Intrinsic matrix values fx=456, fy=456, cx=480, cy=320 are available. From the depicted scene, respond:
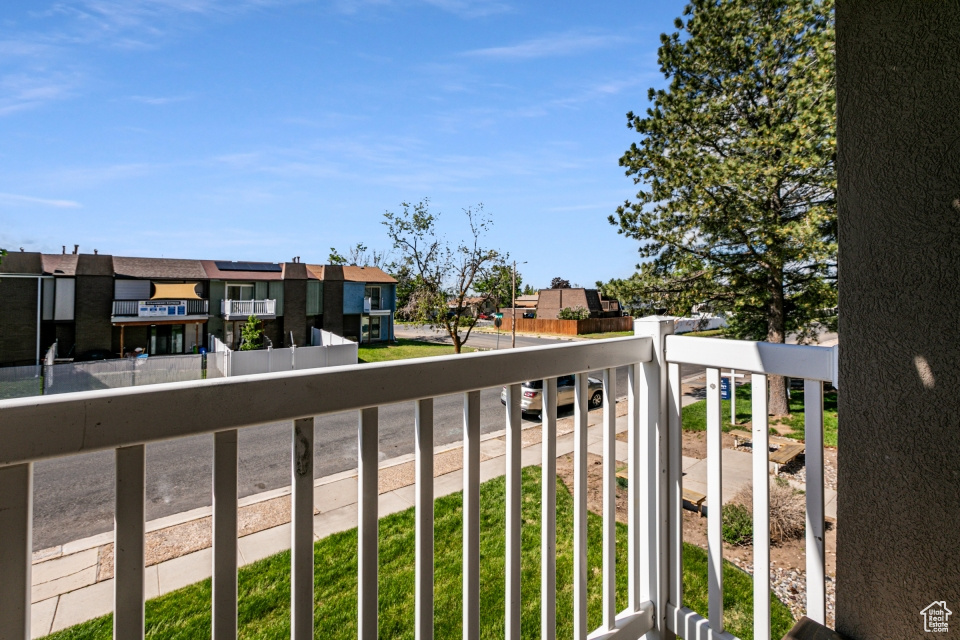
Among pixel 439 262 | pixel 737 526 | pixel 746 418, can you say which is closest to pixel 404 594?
pixel 737 526

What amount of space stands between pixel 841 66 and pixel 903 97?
0.54 feet

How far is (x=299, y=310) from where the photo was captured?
20422 millimetres

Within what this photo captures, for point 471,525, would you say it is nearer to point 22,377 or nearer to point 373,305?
point 22,377

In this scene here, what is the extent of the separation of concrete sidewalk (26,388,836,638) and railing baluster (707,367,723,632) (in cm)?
152

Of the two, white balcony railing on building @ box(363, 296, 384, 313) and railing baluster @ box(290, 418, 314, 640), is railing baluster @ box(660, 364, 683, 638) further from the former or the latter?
white balcony railing on building @ box(363, 296, 384, 313)

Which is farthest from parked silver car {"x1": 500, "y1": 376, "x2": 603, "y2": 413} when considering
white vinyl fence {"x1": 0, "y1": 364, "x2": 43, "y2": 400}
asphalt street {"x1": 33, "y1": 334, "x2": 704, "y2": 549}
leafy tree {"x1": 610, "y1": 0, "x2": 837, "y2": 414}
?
white vinyl fence {"x1": 0, "y1": 364, "x2": 43, "y2": 400}

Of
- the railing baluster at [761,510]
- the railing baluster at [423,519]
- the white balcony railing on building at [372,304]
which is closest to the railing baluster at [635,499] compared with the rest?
the railing baluster at [761,510]

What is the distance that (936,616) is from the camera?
88 cm

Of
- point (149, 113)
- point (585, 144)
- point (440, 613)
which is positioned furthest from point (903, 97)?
point (149, 113)

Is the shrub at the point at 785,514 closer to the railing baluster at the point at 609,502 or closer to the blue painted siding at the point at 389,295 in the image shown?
the railing baluster at the point at 609,502

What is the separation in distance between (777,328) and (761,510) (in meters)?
6.97

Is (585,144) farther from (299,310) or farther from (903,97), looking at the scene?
(299,310)

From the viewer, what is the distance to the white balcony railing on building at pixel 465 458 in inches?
22.3

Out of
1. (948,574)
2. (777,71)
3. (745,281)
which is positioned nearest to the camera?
(948,574)
